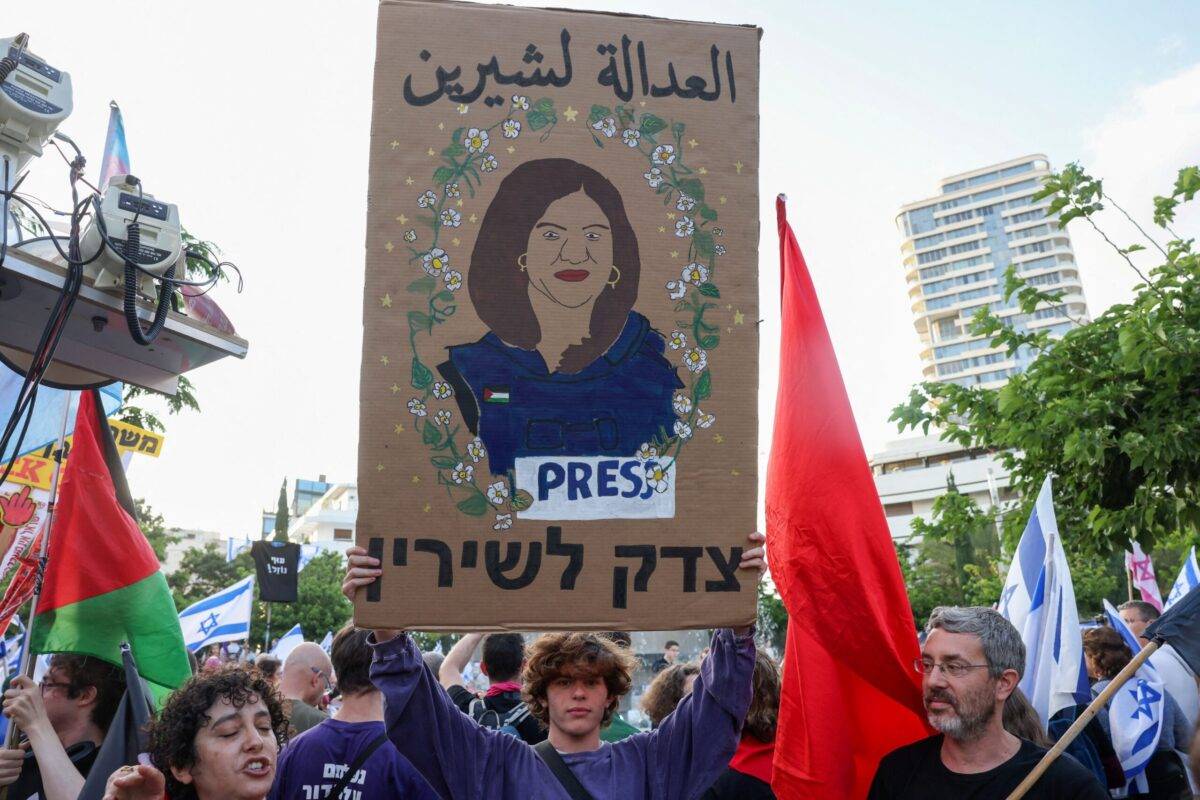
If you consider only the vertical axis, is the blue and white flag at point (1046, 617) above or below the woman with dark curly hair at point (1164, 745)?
above

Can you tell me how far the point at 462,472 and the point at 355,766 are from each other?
4.72 ft

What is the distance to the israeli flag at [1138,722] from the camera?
15.9 feet

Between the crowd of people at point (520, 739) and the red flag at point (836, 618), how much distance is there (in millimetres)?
140

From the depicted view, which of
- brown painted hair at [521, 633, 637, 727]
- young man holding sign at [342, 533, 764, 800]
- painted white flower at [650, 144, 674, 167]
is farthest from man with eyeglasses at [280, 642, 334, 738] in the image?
painted white flower at [650, 144, 674, 167]

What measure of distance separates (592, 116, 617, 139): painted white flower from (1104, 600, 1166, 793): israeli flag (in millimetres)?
3927

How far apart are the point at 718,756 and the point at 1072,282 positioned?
125692 millimetres

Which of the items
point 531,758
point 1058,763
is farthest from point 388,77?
point 1058,763

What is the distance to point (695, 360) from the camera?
2936 millimetres

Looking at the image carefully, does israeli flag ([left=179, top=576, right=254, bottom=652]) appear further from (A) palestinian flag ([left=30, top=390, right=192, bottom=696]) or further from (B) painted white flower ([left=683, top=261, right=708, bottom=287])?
(B) painted white flower ([left=683, top=261, right=708, bottom=287])

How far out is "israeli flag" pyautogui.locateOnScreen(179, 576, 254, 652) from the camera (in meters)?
11.8

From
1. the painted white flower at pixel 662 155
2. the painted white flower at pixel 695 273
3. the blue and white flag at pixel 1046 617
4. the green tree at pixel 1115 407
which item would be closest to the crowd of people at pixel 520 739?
the blue and white flag at pixel 1046 617

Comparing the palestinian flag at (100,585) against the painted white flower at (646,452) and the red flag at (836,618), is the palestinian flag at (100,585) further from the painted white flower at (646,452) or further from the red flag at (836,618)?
the red flag at (836,618)

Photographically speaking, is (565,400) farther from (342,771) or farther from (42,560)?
(42,560)

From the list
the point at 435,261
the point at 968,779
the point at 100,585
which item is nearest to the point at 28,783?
the point at 100,585
